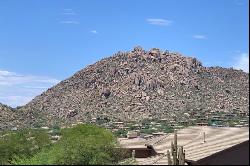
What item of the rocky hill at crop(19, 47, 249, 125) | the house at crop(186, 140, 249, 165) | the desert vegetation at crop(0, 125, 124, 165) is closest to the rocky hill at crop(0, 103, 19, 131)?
the rocky hill at crop(19, 47, 249, 125)

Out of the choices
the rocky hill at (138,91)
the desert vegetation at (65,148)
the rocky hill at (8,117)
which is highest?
the rocky hill at (138,91)

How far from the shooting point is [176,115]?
130m

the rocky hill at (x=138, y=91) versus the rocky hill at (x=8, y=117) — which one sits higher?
the rocky hill at (x=138, y=91)

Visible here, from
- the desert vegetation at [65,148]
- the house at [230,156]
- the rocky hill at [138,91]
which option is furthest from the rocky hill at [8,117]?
the house at [230,156]

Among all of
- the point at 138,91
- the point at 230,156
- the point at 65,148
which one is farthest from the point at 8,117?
the point at 230,156

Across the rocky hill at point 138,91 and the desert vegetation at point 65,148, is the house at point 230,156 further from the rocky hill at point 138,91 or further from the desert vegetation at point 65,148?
the rocky hill at point 138,91

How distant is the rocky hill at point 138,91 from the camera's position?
135125 mm

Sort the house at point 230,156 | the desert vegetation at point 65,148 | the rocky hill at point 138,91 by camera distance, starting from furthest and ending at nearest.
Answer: the rocky hill at point 138,91 < the desert vegetation at point 65,148 < the house at point 230,156

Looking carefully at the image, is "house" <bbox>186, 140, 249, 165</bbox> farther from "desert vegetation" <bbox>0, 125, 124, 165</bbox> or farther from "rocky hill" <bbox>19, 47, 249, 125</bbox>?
"rocky hill" <bbox>19, 47, 249, 125</bbox>

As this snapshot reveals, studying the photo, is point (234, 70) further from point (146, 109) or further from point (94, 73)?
point (94, 73)

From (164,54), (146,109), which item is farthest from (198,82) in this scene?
(164,54)

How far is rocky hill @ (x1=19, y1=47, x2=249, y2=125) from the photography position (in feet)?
443

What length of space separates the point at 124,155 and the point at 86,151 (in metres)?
6.84

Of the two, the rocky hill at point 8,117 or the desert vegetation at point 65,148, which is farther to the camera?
the rocky hill at point 8,117
